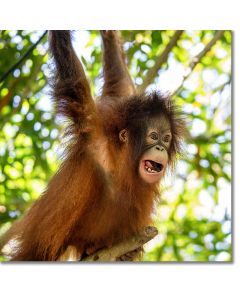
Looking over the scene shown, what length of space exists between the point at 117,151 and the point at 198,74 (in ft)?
4.87

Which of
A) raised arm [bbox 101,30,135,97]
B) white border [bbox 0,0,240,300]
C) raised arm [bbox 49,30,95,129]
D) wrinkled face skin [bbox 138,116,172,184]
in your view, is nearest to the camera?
raised arm [bbox 49,30,95,129]

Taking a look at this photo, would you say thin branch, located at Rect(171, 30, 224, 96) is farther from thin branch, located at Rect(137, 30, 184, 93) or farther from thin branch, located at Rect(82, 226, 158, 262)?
thin branch, located at Rect(82, 226, 158, 262)

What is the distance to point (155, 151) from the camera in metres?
4.82

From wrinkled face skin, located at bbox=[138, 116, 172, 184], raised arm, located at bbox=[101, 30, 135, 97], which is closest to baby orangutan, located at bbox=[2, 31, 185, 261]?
wrinkled face skin, located at bbox=[138, 116, 172, 184]

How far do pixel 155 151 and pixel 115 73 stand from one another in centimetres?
152

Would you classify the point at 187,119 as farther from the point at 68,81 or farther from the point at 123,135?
the point at 68,81

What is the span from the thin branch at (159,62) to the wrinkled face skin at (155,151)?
691 mm

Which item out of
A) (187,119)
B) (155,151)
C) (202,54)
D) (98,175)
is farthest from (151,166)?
(202,54)

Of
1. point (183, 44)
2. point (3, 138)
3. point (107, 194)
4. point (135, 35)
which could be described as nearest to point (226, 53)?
point (183, 44)

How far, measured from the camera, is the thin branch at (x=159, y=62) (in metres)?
5.55

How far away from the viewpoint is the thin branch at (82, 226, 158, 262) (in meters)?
4.83

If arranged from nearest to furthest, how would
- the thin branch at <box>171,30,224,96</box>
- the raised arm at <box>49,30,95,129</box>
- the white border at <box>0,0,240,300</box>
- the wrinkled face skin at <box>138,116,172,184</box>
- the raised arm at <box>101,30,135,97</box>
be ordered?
1. the raised arm at <box>49,30,95,129</box>
2. the wrinkled face skin at <box>138,116,172,184</box>
3. the white border at <box>0,0,240,300</box>
4. the thin branch at <box>171,30,224,96</box>
5. the raised arm at <box>101,30,135,97</box>
